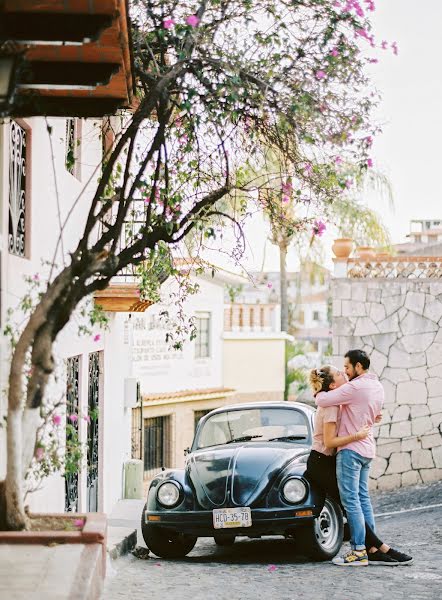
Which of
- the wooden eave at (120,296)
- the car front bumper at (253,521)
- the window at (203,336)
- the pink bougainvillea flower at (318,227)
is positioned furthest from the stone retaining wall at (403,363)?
the window at (203,336)

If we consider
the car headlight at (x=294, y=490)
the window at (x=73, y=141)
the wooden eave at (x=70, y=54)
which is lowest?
the car headlight at (x=294, y=490)

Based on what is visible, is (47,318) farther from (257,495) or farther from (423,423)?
(423,423)

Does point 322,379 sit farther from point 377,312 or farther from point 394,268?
point 394,268

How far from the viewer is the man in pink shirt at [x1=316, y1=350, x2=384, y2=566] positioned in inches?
343

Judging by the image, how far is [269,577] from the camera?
838cm

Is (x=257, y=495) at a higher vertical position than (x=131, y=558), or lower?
higher

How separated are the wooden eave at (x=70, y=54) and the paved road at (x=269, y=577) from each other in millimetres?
3617

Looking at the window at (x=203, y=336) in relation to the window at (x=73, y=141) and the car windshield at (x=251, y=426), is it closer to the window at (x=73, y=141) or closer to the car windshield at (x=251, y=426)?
the window at (x=73, y=141)

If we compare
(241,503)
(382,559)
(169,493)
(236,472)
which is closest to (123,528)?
(169,493)

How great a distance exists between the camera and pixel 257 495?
9.34 meters

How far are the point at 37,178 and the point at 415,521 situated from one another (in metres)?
7.32

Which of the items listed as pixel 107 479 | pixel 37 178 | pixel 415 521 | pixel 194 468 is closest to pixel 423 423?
pixel 415 521

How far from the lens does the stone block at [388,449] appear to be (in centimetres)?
1823

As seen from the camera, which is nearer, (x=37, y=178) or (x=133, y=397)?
(x=37, y=178)
